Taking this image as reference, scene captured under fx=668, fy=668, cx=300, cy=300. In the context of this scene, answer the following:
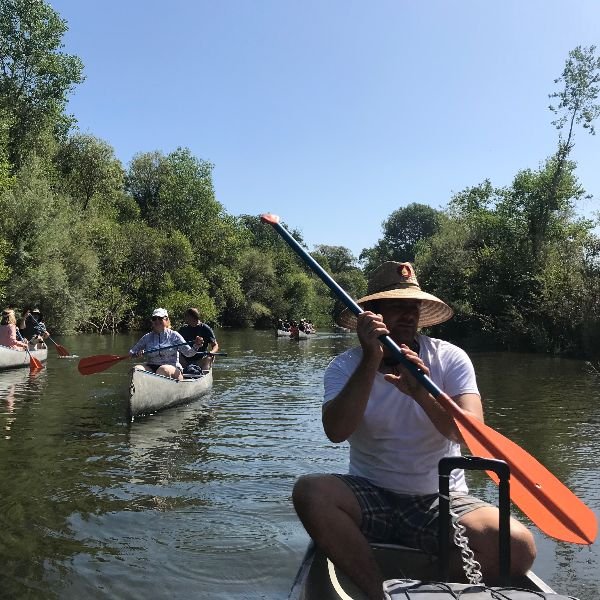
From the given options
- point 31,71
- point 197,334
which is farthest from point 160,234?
point 197,334

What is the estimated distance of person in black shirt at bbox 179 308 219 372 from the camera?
1129 cm

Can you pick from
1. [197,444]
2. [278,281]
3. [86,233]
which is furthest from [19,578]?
[278,281]

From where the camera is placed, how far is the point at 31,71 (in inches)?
1140

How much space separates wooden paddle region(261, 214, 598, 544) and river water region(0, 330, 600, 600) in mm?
1518

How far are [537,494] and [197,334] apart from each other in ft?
29.7

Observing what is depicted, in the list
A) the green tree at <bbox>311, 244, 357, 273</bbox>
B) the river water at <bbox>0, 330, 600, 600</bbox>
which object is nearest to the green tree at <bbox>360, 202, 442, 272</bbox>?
the green tree at <bbox>311, 244, 357, 273</bbox>

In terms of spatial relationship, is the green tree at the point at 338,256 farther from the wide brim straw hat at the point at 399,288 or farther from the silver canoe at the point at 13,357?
the wide brim straw hat at the point at 399,288

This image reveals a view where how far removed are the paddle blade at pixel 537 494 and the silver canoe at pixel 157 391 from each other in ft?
21.8

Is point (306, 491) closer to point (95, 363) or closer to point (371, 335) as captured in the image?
point (371, 335)

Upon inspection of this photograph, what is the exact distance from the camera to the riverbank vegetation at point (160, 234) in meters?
25.4

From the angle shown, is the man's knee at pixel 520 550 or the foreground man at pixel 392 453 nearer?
the man's knee at pixel 520 550

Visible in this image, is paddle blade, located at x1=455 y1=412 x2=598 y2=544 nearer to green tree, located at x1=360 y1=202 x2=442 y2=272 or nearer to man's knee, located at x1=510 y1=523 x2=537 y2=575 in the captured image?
man's knee, located at x1=510 y1=523 x2=537 y2=575

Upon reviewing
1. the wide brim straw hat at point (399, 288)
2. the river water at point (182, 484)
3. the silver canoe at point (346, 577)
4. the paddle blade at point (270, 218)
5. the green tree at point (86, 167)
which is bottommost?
the river water at point (182, 484)

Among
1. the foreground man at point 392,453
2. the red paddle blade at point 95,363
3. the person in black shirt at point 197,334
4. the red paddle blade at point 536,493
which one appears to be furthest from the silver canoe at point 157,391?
the red paddle blade at point 536,493
